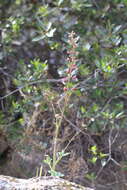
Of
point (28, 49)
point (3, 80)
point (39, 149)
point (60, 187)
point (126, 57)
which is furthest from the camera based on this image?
point (28, 49)

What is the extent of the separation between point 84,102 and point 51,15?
65 cm

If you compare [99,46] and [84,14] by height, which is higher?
[84,14]

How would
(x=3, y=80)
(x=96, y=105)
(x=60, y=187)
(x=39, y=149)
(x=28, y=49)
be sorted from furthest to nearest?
(x=28, y=49), (x=3, y=80), (x=39, y=149), (x=96, y=105), (x=60, y=187)

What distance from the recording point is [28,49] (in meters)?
3.39

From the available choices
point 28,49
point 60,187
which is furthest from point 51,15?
point 60,187

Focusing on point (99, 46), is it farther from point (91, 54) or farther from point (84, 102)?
point (84, 102)

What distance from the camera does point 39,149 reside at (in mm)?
2893

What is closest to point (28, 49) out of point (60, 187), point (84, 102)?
point (84, 102)

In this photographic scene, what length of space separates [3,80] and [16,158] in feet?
1.98

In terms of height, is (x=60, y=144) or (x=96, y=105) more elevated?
(x=96, y=105)

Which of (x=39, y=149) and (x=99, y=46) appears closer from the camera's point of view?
(x=99, y=46)

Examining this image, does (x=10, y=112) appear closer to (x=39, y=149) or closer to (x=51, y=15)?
(x=39, y=149)

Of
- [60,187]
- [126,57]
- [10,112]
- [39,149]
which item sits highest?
[126,57]

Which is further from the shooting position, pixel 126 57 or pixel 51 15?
pixel 51 15
